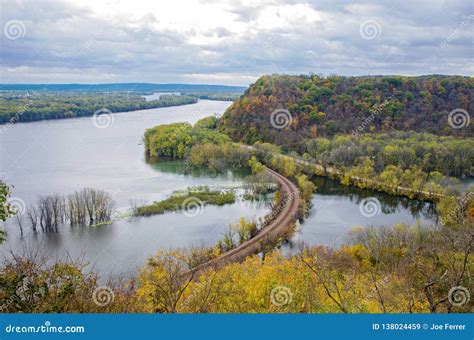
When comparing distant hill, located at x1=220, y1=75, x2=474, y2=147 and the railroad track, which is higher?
distant hill, located at x1=220, y1=75, x2=474, y2=147

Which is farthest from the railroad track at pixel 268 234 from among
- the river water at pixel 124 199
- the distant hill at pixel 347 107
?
the distant hill at pixel 347 107

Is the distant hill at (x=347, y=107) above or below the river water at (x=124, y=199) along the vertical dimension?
above

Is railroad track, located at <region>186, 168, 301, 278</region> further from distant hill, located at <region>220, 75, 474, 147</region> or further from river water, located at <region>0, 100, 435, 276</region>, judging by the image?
distant hill, located at <region>220, 75, 474, 147</region>

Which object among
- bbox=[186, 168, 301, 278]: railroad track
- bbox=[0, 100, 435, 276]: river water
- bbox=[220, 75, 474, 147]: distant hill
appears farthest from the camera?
bbox=[220, 75, 474, 147]: distant hill

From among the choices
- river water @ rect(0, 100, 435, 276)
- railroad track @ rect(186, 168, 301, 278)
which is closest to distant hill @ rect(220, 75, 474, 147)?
river water @ rect(0, 100, 435, 276)

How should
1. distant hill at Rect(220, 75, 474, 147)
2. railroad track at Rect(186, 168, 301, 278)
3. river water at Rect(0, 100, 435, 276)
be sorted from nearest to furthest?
railroad track at Rect(186, 168, 301, 278)
river water at Rect(0, 100, 435, 276)
distant hill at Rect(220, 75, 474, 147)

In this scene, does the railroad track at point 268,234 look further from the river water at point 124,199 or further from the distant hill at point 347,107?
the distant hill at point 347,107

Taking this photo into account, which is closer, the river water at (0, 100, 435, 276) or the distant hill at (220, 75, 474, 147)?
the river water at (0, 100, 435, 276)

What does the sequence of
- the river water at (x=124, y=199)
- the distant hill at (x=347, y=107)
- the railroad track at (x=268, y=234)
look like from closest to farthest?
the railroad track at (x=268, y=234)
the river water at (x=124, y=199)
the distant hill at (x=347, y=107)
